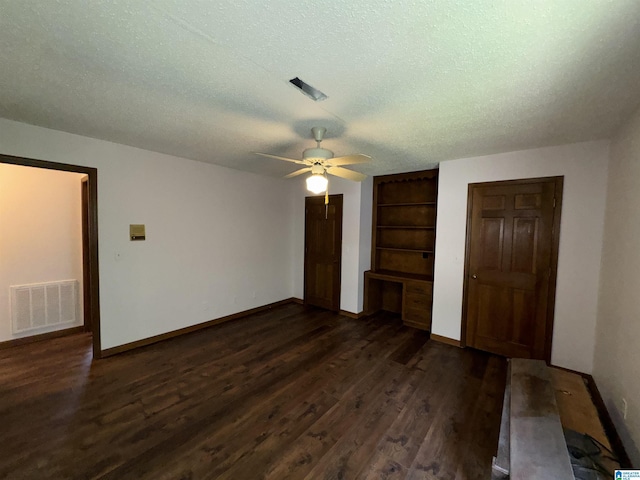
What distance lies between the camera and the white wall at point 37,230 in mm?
3152

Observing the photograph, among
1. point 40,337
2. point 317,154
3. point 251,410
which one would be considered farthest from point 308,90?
point 40,337

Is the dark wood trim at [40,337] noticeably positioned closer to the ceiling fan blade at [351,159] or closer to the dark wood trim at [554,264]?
the ceiling fan blade at [351,159]

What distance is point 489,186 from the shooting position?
10.5 ft

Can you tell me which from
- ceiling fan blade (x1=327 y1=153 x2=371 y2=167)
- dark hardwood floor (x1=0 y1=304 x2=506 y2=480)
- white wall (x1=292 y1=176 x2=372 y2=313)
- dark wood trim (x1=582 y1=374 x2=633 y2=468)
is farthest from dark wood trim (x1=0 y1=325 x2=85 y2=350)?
dark wood trim (x1=582 y1=374 x2=633 y2=468)

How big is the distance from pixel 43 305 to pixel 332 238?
13.6 ft

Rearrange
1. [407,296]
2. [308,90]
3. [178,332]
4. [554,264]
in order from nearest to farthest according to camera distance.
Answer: [308,90] < [554,264] < [178,332] < [407,296]

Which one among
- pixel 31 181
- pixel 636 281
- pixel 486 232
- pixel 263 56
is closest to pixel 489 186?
pixel 486 232

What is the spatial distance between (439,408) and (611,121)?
→ 2.81m

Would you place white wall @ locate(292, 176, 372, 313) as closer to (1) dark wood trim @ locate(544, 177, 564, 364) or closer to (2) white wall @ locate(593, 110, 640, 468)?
(1) dark wood trim @ locate(544, 177, 564, 364)

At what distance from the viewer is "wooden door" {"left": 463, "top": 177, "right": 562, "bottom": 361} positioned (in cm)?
288

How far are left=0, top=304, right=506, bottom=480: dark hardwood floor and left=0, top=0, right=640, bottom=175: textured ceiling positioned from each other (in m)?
2.44

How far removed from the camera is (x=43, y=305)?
3381mm

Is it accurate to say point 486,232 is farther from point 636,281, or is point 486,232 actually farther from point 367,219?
point 367,219

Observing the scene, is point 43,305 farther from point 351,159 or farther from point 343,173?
point 351,159
